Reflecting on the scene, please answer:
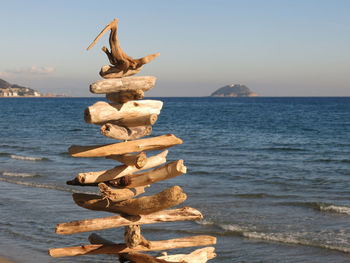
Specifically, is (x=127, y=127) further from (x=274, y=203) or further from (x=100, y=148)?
(x=274, y=203)

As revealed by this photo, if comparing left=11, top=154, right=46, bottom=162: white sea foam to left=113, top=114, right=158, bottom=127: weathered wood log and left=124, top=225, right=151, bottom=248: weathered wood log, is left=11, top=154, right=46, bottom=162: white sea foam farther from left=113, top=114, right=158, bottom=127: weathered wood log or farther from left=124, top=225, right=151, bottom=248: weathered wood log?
left=113, top=114, right=158, bottom=127: weathered wood log

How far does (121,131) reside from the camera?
6953 millimetres

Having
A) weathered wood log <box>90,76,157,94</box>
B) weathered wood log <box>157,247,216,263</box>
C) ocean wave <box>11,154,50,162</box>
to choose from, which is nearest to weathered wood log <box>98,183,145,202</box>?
weathered wood log <box>157,247,216,263</box>

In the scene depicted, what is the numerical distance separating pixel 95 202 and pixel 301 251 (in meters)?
5.79

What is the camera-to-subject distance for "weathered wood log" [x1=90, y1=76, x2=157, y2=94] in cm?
687

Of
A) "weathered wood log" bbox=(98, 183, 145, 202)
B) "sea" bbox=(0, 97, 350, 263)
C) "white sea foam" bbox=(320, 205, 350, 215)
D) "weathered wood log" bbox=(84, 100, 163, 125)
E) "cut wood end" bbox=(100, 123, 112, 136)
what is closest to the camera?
"weathered wood log" bbox=(84, 100, 163, 125)

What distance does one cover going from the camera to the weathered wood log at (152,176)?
6.82 metres

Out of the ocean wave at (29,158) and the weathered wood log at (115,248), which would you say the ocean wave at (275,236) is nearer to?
the weathered wood log at (115,248)

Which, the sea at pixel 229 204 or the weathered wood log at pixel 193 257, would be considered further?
the sea at pixel 229 204

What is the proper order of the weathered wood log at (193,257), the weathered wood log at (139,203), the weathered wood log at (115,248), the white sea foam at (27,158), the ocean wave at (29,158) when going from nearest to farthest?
the weathered wood log at (139,203) → the weathered wood log at (115,248) → the weathered wood log at (193,257) → the ocean wave at (29,158) → the white sea foam at (27,158)

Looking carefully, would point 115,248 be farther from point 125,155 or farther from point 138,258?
point 125,155

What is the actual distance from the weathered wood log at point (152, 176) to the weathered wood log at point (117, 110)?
87cm

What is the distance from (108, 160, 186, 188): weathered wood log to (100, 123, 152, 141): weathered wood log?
61 centimetres

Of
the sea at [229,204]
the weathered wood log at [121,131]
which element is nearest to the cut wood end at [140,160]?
the weathered wood log at [121,131]
